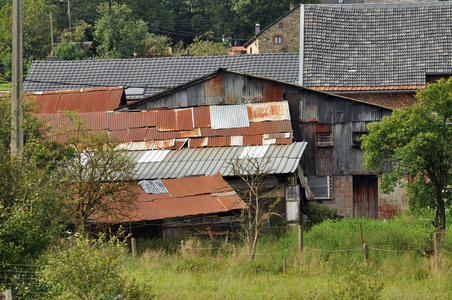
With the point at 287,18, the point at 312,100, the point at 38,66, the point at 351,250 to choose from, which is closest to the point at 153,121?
the point at 312,100

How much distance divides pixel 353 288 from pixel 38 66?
29.2 m

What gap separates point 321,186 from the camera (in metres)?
26.8

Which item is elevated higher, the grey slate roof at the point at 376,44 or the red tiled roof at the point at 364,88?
the grey slate roof at the point at 376,44

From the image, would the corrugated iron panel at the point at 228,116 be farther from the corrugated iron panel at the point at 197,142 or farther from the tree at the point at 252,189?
the tree at the point at 252,189

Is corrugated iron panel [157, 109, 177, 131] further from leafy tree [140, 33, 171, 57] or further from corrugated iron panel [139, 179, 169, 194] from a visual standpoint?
leafy tree [140, 33, 171, 57]

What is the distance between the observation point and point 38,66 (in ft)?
122

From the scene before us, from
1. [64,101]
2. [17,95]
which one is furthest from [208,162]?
[64,101]

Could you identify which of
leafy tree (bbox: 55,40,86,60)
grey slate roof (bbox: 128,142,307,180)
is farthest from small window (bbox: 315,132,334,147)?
leafy tree (bbox: 55,40,86,60)

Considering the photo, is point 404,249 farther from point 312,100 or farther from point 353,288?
point 312,100

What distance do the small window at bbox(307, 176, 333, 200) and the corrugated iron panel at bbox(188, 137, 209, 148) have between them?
4.78m

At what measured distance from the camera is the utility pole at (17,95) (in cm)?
1436

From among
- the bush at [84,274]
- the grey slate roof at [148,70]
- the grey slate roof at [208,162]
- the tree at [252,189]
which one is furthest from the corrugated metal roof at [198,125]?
the bush at [84,274]

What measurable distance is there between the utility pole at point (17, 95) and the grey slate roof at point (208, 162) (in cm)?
774

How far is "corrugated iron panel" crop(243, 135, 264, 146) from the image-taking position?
2472 centimetres
